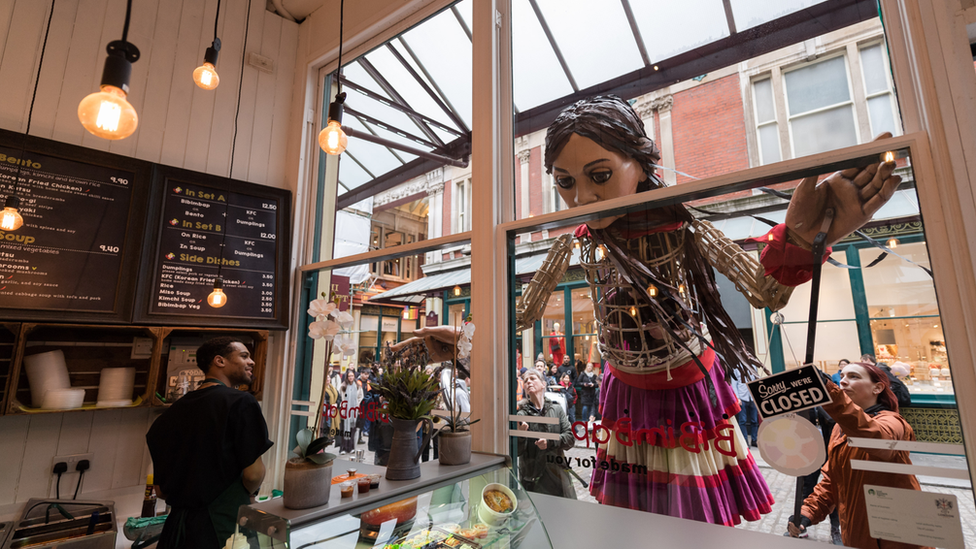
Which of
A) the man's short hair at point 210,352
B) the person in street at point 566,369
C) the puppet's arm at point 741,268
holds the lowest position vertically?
the person in street at point 566,369

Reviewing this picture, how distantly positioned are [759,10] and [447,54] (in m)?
1.65

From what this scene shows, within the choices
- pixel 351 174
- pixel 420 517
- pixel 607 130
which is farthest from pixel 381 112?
pixel 420 517

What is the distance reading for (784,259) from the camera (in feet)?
4.91

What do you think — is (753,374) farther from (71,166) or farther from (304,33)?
(304,33)

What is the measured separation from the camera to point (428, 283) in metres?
2.56

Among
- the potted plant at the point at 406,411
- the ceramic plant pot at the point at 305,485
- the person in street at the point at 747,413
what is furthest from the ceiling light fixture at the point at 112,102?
the person in street at the point at 747,413

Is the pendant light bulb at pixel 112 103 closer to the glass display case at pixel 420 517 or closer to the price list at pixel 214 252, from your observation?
the glass display case at pixel 420 517

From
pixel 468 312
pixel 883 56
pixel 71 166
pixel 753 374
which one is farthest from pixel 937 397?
pixel 71 166

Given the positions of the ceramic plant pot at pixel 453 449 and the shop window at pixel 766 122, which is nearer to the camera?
the shop window at pixel 766 122

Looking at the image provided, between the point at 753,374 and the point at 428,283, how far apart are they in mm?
1594

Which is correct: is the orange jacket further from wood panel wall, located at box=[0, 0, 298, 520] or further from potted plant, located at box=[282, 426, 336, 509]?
wood panel wall, located at box=[0, 0, 298, 520]

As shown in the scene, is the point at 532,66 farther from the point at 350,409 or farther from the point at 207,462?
the point at 207,462

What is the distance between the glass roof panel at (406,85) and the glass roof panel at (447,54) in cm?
11

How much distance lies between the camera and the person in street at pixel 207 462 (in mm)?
1936
